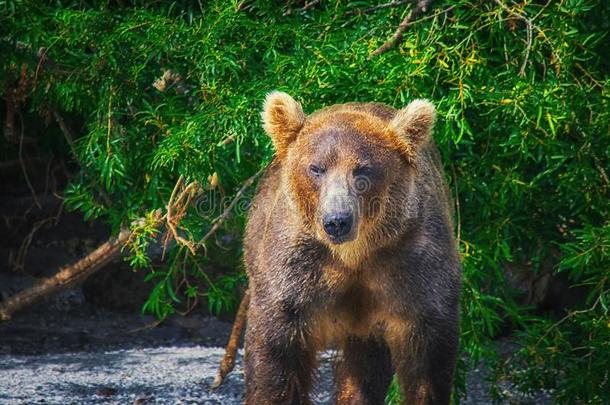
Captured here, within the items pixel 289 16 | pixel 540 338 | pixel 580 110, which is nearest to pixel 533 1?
pixel 580 110

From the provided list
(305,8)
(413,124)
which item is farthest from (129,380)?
(413,124)

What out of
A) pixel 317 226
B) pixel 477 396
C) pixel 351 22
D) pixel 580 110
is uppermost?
pixel 351 22

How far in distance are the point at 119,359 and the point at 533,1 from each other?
326 cm

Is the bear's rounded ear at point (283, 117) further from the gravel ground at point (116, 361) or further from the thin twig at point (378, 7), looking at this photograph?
the gravel ground at point (116, 361)

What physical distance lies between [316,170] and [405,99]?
42.6 inches

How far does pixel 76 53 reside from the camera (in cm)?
564

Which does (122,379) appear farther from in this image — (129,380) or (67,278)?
(67,278)

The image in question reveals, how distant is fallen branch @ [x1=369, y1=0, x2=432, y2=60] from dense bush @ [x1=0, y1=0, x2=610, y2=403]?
49mm

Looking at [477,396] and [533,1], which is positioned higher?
[533,1]

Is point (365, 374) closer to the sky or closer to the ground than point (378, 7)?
closer to the ground

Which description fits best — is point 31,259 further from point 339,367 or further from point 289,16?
point 339,367

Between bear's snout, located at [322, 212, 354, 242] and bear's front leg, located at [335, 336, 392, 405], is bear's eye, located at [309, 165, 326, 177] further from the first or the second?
bear's front leg, located at [335, 336, 392, 405]

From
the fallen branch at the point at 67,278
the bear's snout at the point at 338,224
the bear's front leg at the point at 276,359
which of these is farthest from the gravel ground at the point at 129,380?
the bear's snout at the point at 338,224

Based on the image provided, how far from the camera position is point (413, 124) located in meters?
4.19
